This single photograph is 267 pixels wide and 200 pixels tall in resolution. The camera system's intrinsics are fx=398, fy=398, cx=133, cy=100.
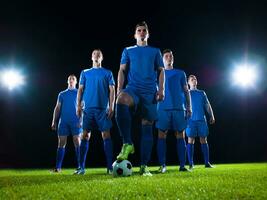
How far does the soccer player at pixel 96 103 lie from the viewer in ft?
24.2

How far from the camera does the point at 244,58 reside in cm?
1680

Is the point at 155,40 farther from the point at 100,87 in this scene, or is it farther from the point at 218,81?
the point at 100,87

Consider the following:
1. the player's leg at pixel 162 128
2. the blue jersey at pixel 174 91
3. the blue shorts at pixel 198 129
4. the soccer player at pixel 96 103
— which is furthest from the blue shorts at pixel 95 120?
the blue shorts at pixel 198 129

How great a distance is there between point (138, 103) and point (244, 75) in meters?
11.6

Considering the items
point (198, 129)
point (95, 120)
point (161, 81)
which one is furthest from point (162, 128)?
point (198, 129)

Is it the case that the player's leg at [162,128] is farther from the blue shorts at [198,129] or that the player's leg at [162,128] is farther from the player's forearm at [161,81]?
the blue shorts at [198,129]

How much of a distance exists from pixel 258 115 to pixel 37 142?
370 inches

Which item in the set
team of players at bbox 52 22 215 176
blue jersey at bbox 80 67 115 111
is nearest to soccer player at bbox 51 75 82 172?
team of players at bbox 52 22 215 176

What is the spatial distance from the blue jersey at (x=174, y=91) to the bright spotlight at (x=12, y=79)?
8.69m

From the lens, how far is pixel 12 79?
15086 millimetres

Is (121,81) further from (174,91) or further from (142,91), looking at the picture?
(174,91)

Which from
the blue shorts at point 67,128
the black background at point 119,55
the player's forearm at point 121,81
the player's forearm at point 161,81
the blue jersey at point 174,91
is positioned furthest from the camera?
the black background at point 119,55

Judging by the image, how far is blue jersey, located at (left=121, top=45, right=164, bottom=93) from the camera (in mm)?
5891

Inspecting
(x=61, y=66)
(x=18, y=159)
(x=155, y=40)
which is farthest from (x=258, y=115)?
(x=18, y=159)
